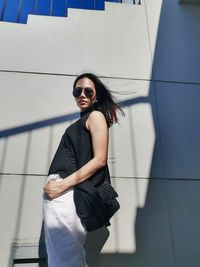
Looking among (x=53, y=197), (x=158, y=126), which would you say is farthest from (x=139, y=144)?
(x=53, y=197)

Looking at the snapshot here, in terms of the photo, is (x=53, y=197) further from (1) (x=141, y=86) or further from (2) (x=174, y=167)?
(1) (x=141, y=86)

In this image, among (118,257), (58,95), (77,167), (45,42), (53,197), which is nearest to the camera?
(53,197)

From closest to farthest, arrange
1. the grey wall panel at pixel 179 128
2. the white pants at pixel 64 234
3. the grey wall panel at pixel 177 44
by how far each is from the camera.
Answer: the white pants at pixel 64 234, the grey wall panel at pixel 179 128, the grey wall panel at pixel 177 44

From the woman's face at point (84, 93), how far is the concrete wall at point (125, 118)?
618mm

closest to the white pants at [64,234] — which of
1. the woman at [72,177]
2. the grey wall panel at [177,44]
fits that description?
the woman at [72,177]

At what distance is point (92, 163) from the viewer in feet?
5.06

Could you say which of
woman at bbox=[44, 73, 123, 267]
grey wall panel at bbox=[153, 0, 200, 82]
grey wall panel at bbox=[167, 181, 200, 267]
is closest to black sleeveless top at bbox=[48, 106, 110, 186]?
woman at bbox=[44, 73, 123, 267]

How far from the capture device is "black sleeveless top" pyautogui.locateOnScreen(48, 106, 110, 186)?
1597 millimetres

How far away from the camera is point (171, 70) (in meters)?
2.84

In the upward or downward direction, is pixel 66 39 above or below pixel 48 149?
above

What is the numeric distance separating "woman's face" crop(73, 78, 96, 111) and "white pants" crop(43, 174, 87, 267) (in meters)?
0.59

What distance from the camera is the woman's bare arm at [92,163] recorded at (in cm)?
150

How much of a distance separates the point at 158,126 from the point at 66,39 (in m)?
1.09

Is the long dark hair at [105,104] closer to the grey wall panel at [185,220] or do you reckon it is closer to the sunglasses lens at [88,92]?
the sunglasses lens at [88,92]
